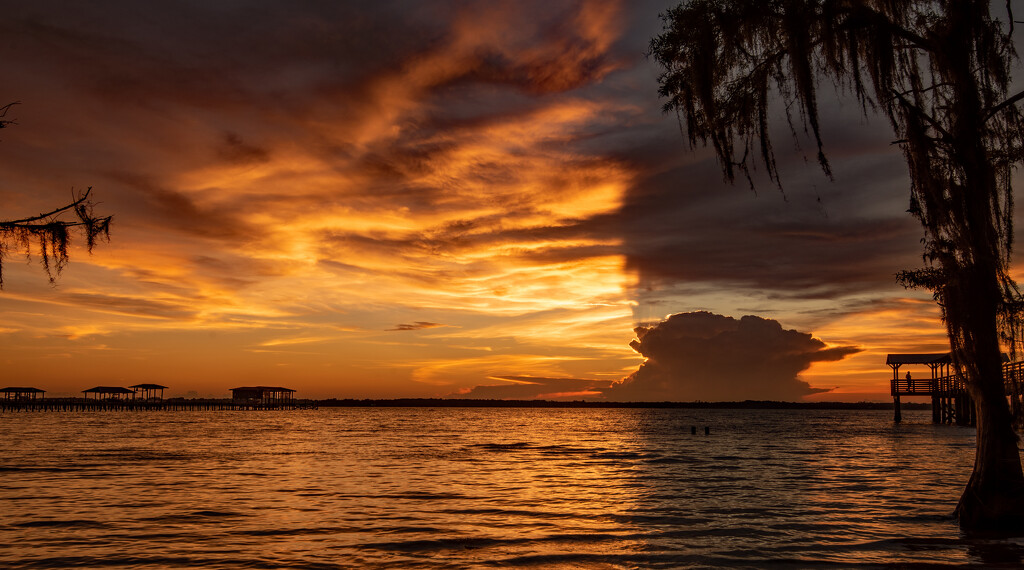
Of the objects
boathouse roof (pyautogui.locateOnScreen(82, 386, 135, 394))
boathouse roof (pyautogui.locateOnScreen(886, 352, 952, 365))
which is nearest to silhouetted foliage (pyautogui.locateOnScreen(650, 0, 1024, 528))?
boathouse roof (pyautogui.locateOnScreen(886, 352, 952, 365))

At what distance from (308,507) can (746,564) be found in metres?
12.2

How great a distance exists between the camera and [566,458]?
38781 mm

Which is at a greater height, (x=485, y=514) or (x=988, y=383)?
(x=988, y=383)

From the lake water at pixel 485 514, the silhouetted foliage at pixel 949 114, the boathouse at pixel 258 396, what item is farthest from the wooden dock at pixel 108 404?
the silhouetted foliage at pixel 949 114

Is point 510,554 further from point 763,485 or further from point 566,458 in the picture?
point 566,458

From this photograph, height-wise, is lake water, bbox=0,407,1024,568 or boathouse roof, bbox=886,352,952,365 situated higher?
boathouse roof, bbox=886,352,952,365

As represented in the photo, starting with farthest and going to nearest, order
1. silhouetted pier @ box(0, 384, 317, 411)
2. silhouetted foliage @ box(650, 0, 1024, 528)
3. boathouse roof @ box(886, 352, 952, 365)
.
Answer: silhouetted pier @ box(0, 384, 317, 411)
boathouse roof @ box(886, 352, 952, 365)
silhouetted foliage @ box(650, 0, 1024, 528)

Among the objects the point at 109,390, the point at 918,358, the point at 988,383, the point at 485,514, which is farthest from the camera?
the point at 109,390

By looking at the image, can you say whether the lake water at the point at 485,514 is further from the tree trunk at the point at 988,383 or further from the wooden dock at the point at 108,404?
the wooden dock at the point at 108,404

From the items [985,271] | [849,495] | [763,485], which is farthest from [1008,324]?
[763,485]

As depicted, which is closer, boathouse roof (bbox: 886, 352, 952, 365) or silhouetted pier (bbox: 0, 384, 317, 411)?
boathouse roof (bbox: 886, 352, 952, 365)

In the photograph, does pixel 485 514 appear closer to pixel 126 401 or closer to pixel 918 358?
pixel 918 358

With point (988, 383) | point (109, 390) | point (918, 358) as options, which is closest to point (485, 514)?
point (988, 383)

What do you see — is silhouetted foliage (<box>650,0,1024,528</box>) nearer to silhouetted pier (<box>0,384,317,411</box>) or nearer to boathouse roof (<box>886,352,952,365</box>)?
boathouse roof (<box>886,352,952,365</box>)
